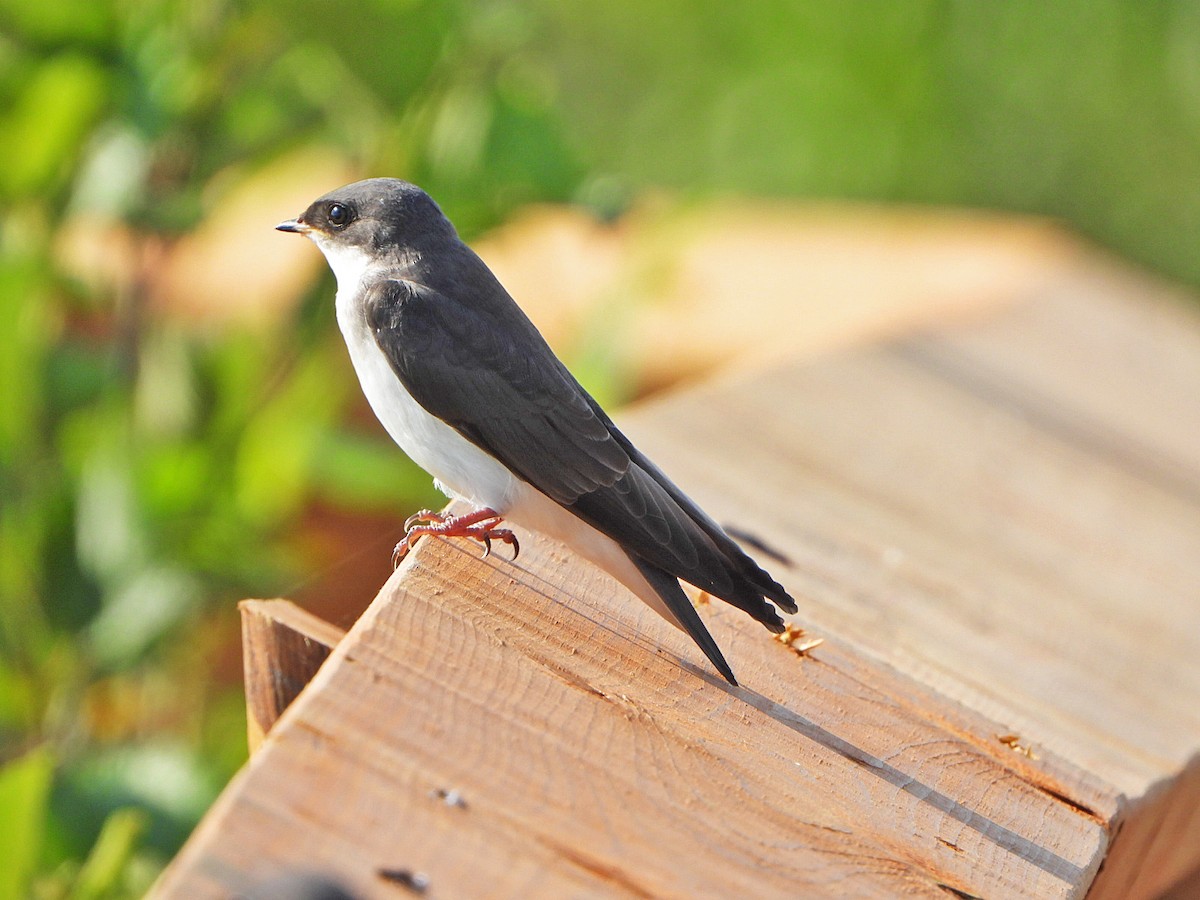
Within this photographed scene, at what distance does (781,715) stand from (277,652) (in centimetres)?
58

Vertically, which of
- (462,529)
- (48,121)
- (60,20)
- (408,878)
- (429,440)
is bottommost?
(408,878)

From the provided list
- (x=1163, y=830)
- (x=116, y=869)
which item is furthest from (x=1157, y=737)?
(x=116, y=869)

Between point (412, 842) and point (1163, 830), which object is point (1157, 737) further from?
point (412, 842)

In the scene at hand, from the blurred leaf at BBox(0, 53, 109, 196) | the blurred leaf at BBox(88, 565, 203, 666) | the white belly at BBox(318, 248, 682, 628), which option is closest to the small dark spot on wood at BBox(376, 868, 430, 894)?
the white belly at BBox(318, 248, 682, 628)

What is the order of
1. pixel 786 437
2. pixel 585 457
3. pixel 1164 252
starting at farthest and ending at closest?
pixel 1164 252 → pixel 786 437 → pixel 585 457

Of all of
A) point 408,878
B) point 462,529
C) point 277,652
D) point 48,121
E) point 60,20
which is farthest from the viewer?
point 60,20

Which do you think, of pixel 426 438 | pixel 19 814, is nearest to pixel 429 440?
pixel 426 438

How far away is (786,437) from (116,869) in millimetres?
1453

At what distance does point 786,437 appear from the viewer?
9.85 feet

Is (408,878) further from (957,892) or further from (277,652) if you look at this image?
(957,892)

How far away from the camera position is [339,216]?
2.41 m

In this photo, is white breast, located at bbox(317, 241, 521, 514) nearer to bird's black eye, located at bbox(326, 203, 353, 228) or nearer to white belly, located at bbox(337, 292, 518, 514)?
white belly, located at bbox(337, 292, 518, 514)

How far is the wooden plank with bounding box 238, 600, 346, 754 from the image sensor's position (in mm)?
1670

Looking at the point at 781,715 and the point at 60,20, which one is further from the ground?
the point at 60,20
